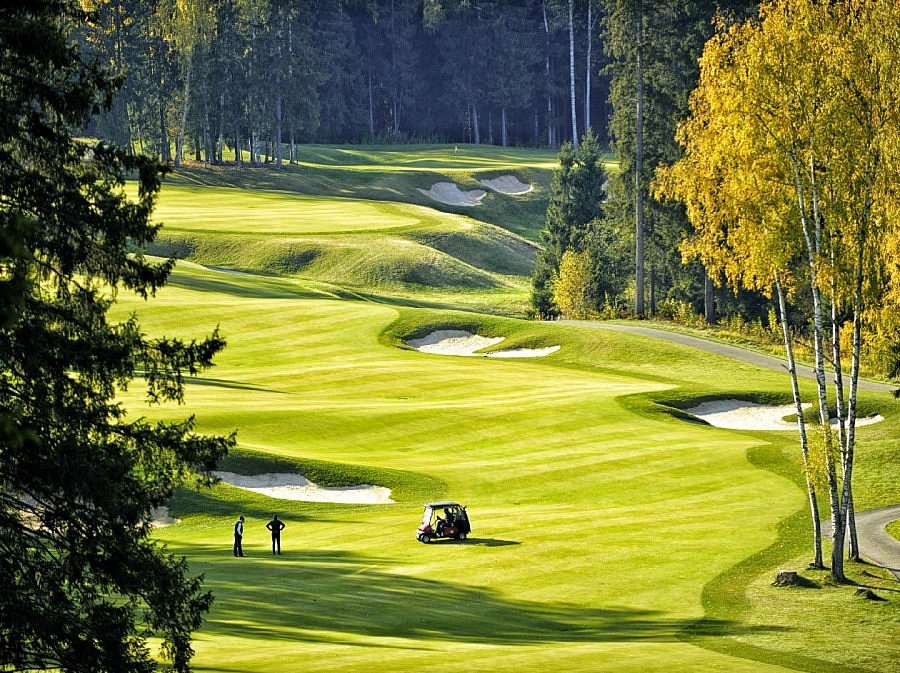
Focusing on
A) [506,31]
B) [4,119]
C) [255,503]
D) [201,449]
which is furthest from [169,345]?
[506,31]

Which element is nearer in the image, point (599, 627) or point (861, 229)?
point (599, 627)

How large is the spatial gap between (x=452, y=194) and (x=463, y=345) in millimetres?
72234

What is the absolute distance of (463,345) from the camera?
76375 millimetres

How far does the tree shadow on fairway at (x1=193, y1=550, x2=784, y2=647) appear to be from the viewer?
1019 inches

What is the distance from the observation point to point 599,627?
2752cm

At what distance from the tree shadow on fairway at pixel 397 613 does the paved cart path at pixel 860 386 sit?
8946mm

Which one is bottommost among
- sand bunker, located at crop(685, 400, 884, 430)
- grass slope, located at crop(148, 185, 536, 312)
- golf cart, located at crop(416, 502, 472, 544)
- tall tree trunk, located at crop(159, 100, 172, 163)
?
sand bunker, located at crop(685, 400, 884, 430)

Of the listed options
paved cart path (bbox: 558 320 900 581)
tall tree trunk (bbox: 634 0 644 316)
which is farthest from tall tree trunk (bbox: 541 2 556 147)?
paved cart path (bbox: 558 320 900 581)

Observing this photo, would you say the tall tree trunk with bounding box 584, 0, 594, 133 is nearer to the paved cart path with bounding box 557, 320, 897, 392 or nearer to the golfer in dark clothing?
the paved cart path with bounding box 557, 320, 897, 392

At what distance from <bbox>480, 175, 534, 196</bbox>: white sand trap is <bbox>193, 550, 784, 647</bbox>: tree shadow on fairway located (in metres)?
120

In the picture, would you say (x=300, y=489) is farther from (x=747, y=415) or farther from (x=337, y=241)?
(x=337, y=241)

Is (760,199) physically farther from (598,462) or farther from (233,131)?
(233,131)

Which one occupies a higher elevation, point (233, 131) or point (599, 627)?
point (233, 131)

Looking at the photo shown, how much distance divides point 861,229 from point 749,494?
13.1 meters
